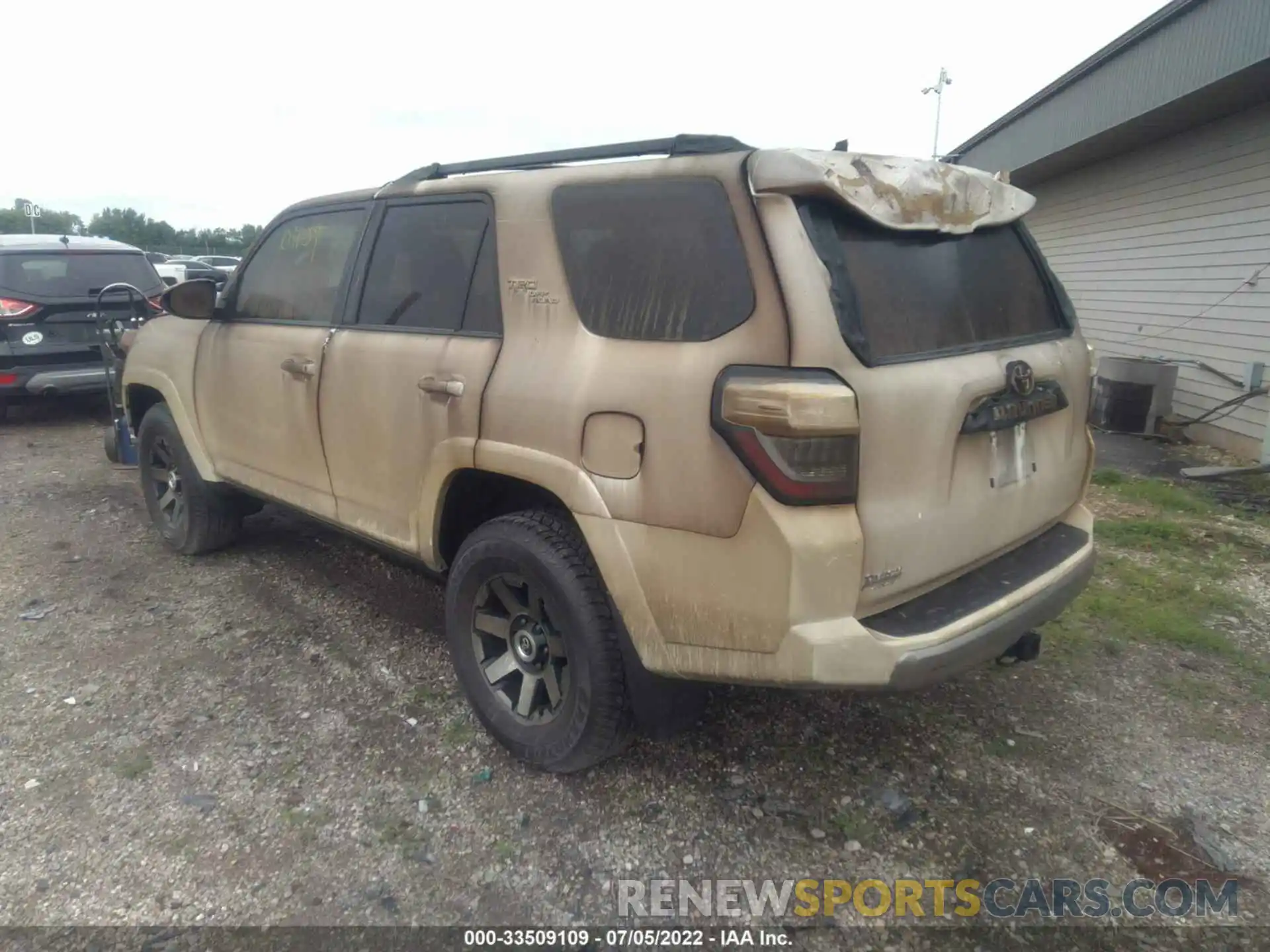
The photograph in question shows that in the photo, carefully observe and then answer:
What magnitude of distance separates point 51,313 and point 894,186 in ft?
27.2

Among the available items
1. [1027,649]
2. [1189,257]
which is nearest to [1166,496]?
[1189,257]

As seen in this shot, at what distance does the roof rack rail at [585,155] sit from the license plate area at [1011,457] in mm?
1115

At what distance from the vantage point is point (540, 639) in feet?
8.96

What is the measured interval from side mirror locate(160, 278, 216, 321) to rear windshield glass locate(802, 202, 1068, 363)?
122 inches

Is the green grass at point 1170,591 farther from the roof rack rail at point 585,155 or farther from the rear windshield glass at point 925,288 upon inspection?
the roof rack rail at point 585,155

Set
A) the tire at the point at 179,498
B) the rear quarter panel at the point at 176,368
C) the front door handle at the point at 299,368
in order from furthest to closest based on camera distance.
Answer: the tire at the point at 179,498 < the rear quarter panel at the point at 176,368 < the front door handle at the point at 299,368

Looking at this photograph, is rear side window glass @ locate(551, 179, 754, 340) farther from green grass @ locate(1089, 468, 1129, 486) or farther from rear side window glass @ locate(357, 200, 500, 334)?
green grass @ locate(1089, 468, 1129, 486)

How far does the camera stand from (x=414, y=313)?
3.08m

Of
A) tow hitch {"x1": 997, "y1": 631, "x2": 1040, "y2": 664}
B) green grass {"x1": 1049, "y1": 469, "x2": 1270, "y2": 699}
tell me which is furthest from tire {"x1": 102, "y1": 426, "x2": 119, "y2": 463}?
green grass {"x1": 1049, "y1": 469, "x2": 1270, "y2": 699}

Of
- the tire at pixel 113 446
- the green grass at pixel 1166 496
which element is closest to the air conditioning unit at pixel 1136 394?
the green grass at pixel 1166 496

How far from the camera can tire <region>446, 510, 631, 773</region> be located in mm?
2467

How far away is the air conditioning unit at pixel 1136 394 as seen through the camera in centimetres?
835

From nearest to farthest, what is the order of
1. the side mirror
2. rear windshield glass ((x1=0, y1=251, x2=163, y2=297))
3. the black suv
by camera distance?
1. the side mirror
2. the black suv
3. rear windshield glass ((x1=0, y1=251, x2=163, y2=297))

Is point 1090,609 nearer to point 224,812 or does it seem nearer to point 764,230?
point 764,230
